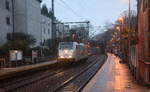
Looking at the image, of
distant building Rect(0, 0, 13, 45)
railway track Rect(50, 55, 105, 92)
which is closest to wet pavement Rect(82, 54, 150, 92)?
railway track Rect(50, 55, 105, 92)

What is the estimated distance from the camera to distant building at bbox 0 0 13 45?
6314 centimetres

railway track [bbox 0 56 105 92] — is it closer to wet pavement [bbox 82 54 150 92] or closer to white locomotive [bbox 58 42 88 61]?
wet pavement [bbox 82 54 150 92]

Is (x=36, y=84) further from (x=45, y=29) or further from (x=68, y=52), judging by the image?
(x=45, y=29)

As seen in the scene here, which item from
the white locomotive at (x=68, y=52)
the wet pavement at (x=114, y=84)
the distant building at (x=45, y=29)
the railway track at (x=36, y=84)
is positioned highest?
the distant building at (x=45, y=29)

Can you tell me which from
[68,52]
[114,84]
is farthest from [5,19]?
[114,84]

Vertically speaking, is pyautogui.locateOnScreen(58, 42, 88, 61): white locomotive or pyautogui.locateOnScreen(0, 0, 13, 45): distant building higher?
pyautogui.locateOnScreen(0, 0, 13, 45): distant building

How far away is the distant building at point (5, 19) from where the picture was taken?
63.1 m

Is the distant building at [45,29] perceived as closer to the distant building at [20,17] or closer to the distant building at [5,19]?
the distant building at [20,17]

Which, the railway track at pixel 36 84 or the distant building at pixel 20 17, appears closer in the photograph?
the railway track at pixel 36 84

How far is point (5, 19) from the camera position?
65250 mm

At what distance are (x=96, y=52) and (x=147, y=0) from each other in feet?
345

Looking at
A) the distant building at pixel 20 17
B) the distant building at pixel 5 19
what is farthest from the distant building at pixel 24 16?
the distant building at pixel 5 19

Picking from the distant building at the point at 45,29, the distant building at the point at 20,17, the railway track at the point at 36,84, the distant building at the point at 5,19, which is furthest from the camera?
the distant building at the point at 45,29

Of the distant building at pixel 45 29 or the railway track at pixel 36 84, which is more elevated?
the distant building at pixel 45 29
